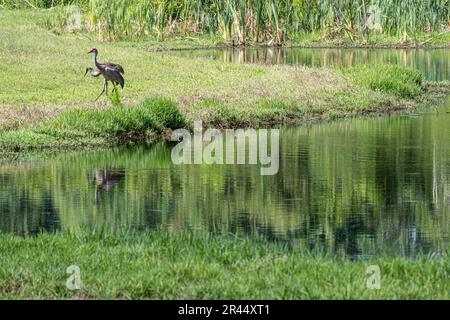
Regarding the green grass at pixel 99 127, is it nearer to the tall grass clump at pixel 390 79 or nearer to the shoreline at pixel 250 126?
the shoreline at pixel 250 126

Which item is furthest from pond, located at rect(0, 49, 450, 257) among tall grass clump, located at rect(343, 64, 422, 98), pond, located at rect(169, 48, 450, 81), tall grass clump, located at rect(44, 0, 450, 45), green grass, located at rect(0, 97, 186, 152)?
tall grass clump, located at rect(44, 0, 450, 45)

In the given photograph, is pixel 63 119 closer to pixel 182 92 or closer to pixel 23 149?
pixel 23 149

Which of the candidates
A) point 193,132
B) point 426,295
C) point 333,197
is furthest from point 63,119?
point 426,295

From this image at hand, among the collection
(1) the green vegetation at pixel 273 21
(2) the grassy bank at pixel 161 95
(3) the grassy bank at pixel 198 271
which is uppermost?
(1) the green vegetation at pixel 273 21

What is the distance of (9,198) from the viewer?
50.5 feet

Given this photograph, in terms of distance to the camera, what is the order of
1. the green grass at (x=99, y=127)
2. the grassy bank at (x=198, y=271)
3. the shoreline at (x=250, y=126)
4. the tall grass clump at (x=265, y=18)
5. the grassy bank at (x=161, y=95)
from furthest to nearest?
the tall grass clump at (x=265, y=18)
the grassy bank at (x=161, y=95)
the green grass at (x=99, y=127)
the shoreline at (x=250, y=126)
the grassy bank at (x=198, y=271)

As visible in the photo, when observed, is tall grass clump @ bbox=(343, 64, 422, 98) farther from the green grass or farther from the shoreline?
the green grass

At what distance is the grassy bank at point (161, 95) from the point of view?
21219 mm

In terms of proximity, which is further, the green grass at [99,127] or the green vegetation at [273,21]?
the green vegetation at [273,21]

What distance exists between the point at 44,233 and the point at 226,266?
2549mm

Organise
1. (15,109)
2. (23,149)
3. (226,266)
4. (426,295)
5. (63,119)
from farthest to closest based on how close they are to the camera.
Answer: (15,109) < (63,119) < (23,149) < (226,266) < (426,295)

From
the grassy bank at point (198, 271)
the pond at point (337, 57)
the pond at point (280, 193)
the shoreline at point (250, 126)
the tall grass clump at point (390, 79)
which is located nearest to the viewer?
the grassy bank at point (198, 271)

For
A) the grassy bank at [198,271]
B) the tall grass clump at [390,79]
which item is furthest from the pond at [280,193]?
the tall grass clump at [390,79]

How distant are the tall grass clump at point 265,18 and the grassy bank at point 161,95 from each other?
38.7 feet
